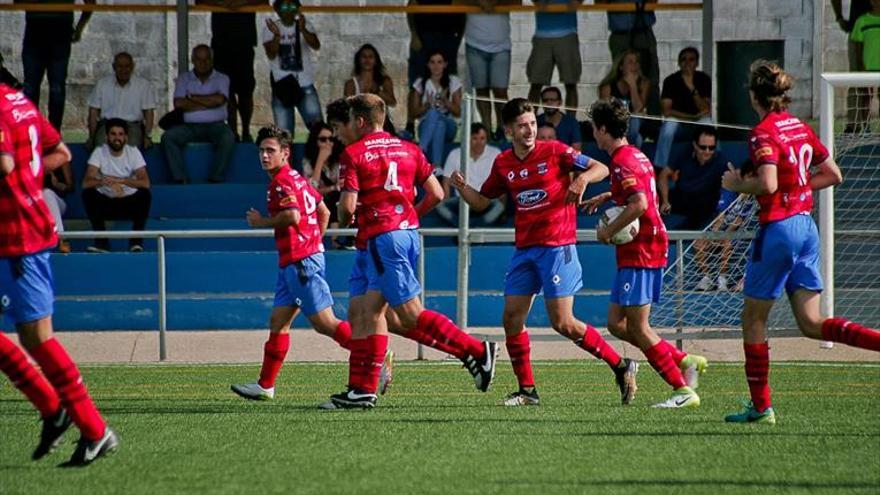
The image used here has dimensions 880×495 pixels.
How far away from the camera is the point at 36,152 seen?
7.36 metres

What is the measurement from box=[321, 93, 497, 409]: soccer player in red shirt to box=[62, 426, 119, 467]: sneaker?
2.69 metres

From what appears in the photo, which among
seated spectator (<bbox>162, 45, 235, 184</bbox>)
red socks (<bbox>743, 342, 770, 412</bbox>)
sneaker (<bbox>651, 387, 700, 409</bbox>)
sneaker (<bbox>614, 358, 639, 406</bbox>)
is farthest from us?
seated spectator (<bbox>162, 45, 235, 184</bbox>)

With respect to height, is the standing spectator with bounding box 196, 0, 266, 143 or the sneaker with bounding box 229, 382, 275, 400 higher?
the standing spectator with bounding box 196, 0, 266, 143

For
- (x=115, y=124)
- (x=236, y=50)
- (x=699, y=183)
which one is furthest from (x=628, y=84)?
(x=115, y=124)

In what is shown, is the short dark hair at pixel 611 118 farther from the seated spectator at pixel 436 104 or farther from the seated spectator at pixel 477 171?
the seated spectator at pixel 436 104

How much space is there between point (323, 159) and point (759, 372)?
9.11m

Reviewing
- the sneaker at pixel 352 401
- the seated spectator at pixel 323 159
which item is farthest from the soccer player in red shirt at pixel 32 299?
the seated spectator at pixel 323 159

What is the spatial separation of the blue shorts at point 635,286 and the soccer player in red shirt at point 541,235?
33 cm

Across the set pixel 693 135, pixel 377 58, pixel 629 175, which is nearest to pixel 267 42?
pixel 377 58

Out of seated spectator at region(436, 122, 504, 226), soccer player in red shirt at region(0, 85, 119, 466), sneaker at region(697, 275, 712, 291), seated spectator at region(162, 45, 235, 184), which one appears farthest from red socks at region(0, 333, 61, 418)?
seated spectator at region(162, 45, 235, 184)

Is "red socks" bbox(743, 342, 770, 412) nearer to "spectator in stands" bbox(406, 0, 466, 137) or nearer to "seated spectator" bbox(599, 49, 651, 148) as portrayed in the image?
"seated spectator" bbox(599, 49, 651, 148)

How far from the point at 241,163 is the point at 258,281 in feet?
10.4

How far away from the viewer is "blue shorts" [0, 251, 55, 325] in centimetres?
714

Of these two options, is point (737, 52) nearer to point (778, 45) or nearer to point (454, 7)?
point (778, 45)
